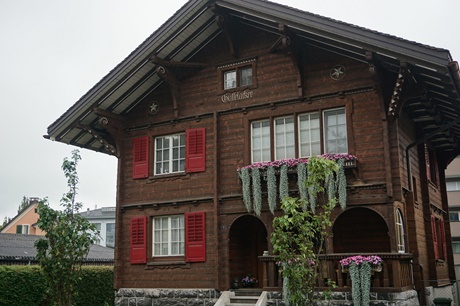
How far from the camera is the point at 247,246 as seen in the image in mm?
17141

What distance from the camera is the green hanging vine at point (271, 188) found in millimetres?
15016

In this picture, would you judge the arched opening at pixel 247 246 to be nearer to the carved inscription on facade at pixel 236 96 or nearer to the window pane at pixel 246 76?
the carved inscription on facade at pixel 236 96

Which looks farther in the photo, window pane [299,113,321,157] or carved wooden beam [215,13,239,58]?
carved wooden beam [215,13,239,58]

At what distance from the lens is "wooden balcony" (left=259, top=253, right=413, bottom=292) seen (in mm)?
12953

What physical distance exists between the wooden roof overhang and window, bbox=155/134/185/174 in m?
1.69

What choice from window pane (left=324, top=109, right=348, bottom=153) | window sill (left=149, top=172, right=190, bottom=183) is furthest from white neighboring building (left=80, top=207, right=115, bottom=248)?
window pane (left=324, top=109, right=348, bottom=153)

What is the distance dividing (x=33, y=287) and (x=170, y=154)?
274 inches

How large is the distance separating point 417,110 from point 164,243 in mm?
8598

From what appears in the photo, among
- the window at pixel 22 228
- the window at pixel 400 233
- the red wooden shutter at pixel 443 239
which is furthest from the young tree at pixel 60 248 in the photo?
the window at pixel 22 228

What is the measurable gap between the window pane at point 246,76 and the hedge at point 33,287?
25.2 feet

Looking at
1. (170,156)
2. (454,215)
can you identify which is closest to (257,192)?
(170,156)

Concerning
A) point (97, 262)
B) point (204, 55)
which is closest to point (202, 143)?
point (204, 55)

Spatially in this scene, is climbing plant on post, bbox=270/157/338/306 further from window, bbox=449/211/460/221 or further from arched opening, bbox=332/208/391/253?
window, bbox=449/211/460/221

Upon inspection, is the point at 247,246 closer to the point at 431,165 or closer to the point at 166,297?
the point at 166,297
